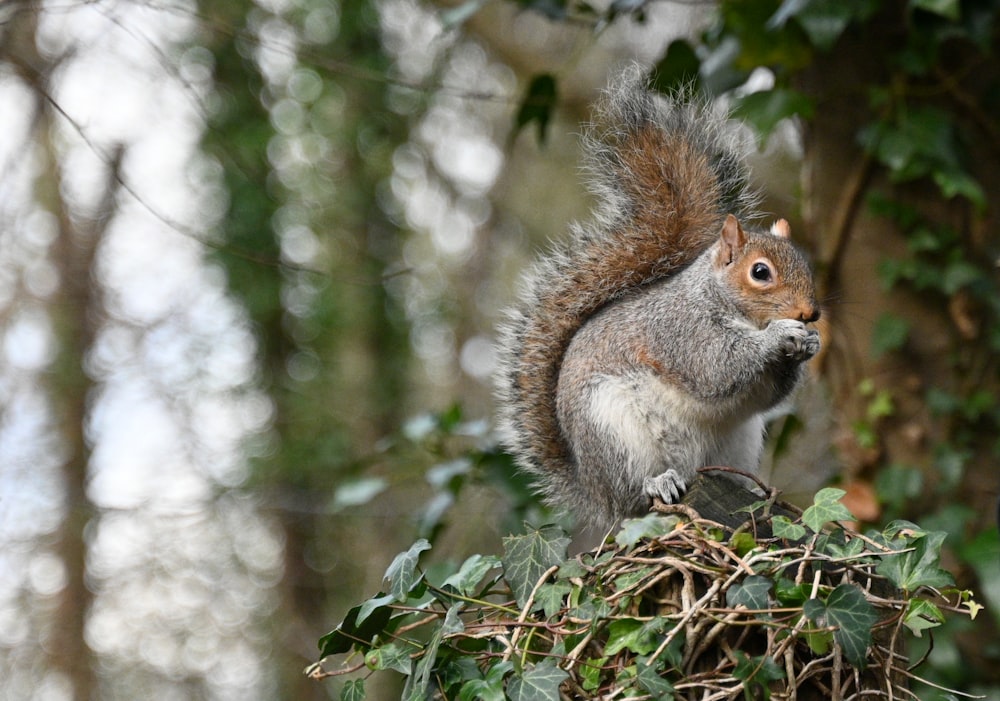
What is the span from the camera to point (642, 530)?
1170mm

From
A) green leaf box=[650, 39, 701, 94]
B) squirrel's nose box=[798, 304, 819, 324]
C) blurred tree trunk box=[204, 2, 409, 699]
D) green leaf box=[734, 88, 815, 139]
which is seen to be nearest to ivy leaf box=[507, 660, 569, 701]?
squirrel's nose box=[798, 304, 819, 324]

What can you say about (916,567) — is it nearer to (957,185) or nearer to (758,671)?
(758,671)

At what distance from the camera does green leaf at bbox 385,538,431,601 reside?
3.93ft

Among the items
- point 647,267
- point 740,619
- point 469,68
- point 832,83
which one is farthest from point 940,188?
point 469,68

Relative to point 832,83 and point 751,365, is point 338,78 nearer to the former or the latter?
point 832,83

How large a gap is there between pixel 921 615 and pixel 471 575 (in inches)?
20.7

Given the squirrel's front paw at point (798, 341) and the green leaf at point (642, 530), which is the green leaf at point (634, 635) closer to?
the green leaf at point (642, 530)

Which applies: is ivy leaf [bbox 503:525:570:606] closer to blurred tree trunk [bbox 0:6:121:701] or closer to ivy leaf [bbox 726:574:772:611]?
ivy leaf [bbox 726:574:772:611]

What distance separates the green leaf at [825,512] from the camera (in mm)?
1120

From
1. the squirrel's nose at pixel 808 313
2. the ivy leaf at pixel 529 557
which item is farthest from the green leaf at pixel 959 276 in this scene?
the ivy leaf at pixel 529 557

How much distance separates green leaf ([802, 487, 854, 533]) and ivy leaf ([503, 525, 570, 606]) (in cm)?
30

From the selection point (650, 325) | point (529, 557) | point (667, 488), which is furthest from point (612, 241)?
point (529, 557)

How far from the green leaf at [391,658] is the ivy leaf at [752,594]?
1.26 ft

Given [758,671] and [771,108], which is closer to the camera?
[758,671]
